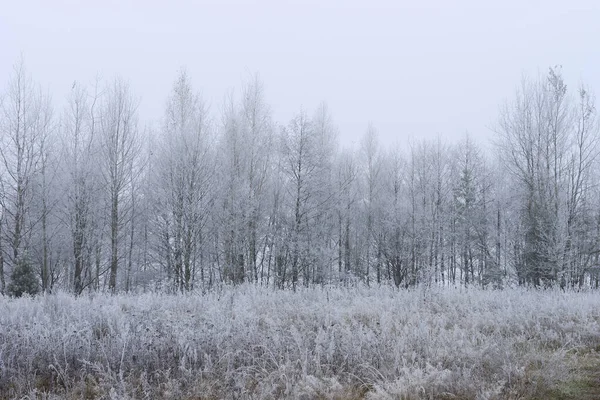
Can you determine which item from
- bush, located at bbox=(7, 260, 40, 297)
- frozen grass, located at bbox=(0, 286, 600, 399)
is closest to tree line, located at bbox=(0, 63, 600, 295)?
bush, located at bbox=(7, 260, 40, 297)

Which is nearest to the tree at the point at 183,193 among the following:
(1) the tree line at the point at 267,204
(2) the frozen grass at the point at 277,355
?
(1) the tree line at the point at 267,204

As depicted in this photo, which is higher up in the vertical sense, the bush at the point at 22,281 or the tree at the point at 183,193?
the tree at the point at 183,193

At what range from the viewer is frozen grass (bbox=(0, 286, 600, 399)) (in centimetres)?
398

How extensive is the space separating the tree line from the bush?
52 millimetres

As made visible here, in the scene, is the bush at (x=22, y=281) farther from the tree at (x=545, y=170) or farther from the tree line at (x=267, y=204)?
the tree at (x=545, y=170)

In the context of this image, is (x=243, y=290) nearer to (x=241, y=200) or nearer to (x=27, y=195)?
(x=241, y=200)

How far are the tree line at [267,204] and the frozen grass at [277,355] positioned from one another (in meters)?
8.79

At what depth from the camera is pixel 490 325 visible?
6230mm

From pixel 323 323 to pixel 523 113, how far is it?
874 inches

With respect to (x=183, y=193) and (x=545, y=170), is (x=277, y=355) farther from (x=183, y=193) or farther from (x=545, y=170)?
(x=545, y=170)

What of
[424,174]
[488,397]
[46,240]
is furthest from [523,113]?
[46,240]

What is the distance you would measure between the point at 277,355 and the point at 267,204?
20675 millimetres

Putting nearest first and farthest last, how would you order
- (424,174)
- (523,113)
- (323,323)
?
1. (323,323)
2. (523,113)
3. (424,174)

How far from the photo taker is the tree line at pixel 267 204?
62.2 ft
